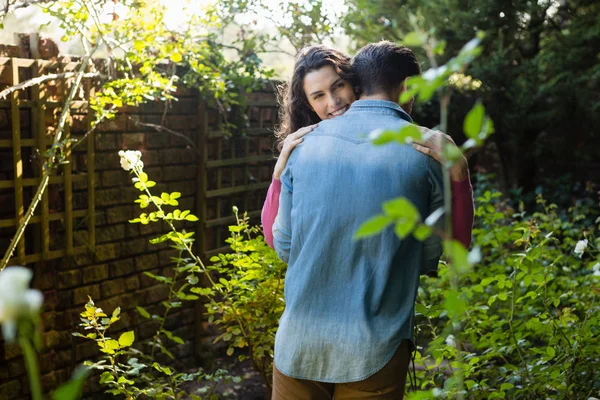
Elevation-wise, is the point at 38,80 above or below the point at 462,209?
above

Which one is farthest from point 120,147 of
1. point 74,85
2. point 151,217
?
point 151,217

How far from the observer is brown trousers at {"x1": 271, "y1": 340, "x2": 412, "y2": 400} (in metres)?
1.75

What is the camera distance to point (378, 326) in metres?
1.72

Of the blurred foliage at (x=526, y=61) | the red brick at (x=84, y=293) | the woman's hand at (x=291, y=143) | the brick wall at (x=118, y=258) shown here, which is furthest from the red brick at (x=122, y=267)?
the blurred foliage at (x=526, y=61)

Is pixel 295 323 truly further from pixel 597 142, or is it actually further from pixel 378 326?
pixel 597 142

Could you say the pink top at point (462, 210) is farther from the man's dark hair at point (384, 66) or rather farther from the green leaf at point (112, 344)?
the green leaf at point (112, 344)

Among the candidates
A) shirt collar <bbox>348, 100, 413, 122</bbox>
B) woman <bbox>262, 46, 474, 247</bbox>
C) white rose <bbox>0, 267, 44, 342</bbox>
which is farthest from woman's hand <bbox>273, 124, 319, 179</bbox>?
white rose <bbox>0, 267, 44, 342</bbox>

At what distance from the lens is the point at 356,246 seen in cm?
171

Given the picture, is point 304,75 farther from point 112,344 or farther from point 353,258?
point 112,344

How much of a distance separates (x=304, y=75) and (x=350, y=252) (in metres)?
0.70

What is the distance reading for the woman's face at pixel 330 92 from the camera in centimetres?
214

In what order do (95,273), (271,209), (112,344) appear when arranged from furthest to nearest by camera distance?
(95,273)
(112,344)
(271,209)

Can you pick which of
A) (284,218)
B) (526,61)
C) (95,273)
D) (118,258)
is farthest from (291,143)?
(526,61)

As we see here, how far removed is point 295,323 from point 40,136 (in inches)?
83.9
